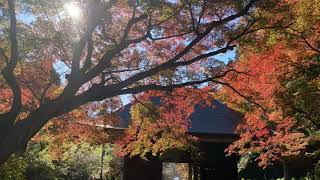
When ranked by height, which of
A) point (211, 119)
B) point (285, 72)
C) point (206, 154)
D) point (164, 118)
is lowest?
A: point (206, 154)

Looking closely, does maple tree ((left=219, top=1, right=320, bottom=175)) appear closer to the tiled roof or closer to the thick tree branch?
the tiled roof

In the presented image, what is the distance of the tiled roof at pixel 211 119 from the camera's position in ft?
58.9

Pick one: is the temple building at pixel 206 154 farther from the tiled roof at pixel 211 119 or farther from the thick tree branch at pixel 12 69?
the thick tree branch at pixel 12 69

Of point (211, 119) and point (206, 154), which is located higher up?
point (211, 119)

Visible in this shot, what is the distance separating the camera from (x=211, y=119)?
18.7 m

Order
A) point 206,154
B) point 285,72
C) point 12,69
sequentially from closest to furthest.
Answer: point 12,69, point 285,72, point 206,154

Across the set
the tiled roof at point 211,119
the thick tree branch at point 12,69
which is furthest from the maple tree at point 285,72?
the thick tree branch at point 12,69

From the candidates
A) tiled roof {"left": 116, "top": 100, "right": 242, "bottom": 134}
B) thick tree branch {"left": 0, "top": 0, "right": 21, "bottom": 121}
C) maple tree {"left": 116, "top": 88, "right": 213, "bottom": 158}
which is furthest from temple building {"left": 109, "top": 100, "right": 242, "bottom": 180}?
thick tree branch {"left": 0, "top": 0, "right": 21, "bottom": 121}

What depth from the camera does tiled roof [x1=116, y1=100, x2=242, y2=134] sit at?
17947 millimetres

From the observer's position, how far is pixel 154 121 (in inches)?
465

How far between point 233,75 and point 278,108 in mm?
3643

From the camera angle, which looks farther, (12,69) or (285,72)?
(285,72)

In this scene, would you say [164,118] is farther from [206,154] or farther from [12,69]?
[206,154]

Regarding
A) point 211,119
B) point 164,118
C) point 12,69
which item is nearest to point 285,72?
point 164,118
